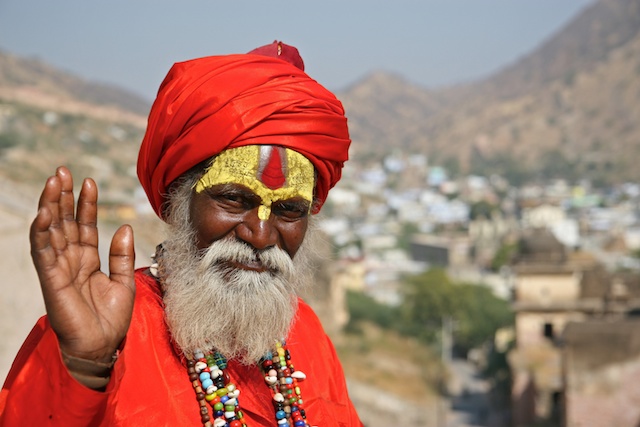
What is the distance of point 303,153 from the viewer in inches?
78.5

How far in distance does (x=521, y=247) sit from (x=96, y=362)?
55.7 ft

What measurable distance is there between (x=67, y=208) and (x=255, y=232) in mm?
539

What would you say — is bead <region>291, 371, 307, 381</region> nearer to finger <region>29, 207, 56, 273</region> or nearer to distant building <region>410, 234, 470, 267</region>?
finger <region>29, 207, 56, 273</region>

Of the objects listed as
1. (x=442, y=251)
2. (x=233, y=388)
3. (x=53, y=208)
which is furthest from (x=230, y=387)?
(x=442, y=251)

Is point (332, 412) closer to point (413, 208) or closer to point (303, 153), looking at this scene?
point (303, 153)

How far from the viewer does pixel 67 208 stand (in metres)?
1.46

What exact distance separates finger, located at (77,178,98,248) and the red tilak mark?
497mm

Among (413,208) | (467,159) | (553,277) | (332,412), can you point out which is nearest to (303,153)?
(332,412)

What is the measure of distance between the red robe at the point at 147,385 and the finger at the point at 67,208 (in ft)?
0.58

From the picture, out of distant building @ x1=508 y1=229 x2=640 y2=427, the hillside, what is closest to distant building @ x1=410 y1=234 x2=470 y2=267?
distant building @ x1=508 y1=229 x2=640 y2=427

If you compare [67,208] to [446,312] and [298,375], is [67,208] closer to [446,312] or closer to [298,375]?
[298,375]

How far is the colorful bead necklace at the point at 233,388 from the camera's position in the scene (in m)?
1.85

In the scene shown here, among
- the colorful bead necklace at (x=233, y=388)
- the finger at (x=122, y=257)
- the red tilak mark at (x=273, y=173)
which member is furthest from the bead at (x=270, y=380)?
the finger at (x=122, y=257)

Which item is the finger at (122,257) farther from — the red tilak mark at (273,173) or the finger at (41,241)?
the red tilak mark at (273,173)
